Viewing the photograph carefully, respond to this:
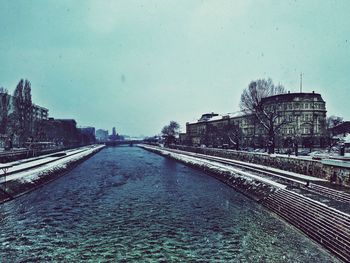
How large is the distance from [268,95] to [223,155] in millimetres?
17957

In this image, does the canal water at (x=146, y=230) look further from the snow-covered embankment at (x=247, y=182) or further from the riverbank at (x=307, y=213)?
the snow-covered embankment at (x=247, y=182)

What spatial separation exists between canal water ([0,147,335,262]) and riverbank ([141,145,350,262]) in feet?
2.09

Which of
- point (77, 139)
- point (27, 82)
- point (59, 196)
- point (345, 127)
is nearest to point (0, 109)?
point (27, 82)

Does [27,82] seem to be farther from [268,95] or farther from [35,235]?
[35,235]

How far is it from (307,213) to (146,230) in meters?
11.3

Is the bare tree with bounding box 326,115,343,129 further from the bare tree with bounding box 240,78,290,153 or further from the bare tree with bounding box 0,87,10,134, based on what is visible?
the bare tree with bounding box 0,87,10,134

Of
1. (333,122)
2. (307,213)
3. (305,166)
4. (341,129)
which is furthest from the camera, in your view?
(333,122)

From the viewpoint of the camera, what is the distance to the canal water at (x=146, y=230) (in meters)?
15.2

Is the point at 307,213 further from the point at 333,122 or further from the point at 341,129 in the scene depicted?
the point at 333,122

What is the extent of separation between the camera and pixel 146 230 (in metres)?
19.4

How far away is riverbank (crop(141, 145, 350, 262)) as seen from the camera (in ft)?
49.4

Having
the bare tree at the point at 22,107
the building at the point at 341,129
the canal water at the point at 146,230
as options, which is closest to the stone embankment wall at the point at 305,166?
the canal water at the point at 146,230

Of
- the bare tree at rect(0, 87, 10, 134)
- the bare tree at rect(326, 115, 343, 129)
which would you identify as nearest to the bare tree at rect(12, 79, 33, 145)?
the bare tree at rect(0, 87, 10, 134)

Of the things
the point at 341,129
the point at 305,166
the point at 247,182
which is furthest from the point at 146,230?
the point at 341,129
